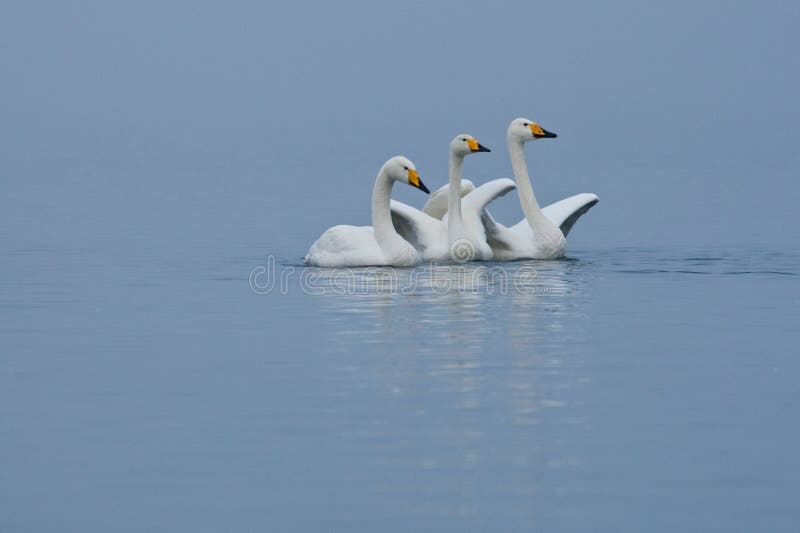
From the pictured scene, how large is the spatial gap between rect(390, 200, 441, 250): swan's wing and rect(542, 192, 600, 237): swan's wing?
172cm

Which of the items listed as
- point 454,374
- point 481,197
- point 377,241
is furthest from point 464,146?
point 454,374

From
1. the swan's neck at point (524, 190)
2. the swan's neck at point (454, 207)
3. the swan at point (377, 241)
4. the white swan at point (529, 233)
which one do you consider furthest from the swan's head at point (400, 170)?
the swan's neck at point (524, 190)

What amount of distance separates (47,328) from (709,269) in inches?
324

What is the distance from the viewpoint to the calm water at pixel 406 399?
31.3ft

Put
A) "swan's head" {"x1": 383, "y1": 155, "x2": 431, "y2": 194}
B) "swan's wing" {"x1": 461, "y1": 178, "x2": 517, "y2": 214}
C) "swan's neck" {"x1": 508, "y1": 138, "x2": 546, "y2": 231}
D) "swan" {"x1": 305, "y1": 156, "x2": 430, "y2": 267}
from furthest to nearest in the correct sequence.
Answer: "swan's neck" {"x1": 508, "y1": 138, "x2": 546, "y2": 231} → "swan's wing" {"x1": 461, "y1": 178, "x2": 517, "y2": 214} → "swan's head" {"x1": 383, "y1": 155, "x2": 431, "y2": 194} → "swan" {"x1": 305, "y1": 156, "x2": 430, "y2": 267}

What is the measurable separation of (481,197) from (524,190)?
0.85 m

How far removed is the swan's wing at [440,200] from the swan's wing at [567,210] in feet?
3.29

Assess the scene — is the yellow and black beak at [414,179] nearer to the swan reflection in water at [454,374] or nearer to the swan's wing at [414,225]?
the swan's wing at [414,225]

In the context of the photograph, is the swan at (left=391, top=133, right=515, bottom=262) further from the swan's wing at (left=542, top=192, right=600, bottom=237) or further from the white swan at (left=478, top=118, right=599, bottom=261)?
the swan's wing at (left=542, top=192, right=600, bottom=237)

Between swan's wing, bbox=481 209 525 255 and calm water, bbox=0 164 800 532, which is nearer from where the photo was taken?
calm water, bbox=0 164 800 532

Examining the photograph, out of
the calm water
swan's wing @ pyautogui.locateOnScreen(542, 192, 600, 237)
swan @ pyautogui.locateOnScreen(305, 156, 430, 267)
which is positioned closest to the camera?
the calm water

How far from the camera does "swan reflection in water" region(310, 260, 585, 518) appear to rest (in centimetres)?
1023

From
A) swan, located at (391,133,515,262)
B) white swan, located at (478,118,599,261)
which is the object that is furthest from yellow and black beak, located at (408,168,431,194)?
white swan, located at (478,118,599,261)

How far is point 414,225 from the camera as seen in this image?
22.1 m
